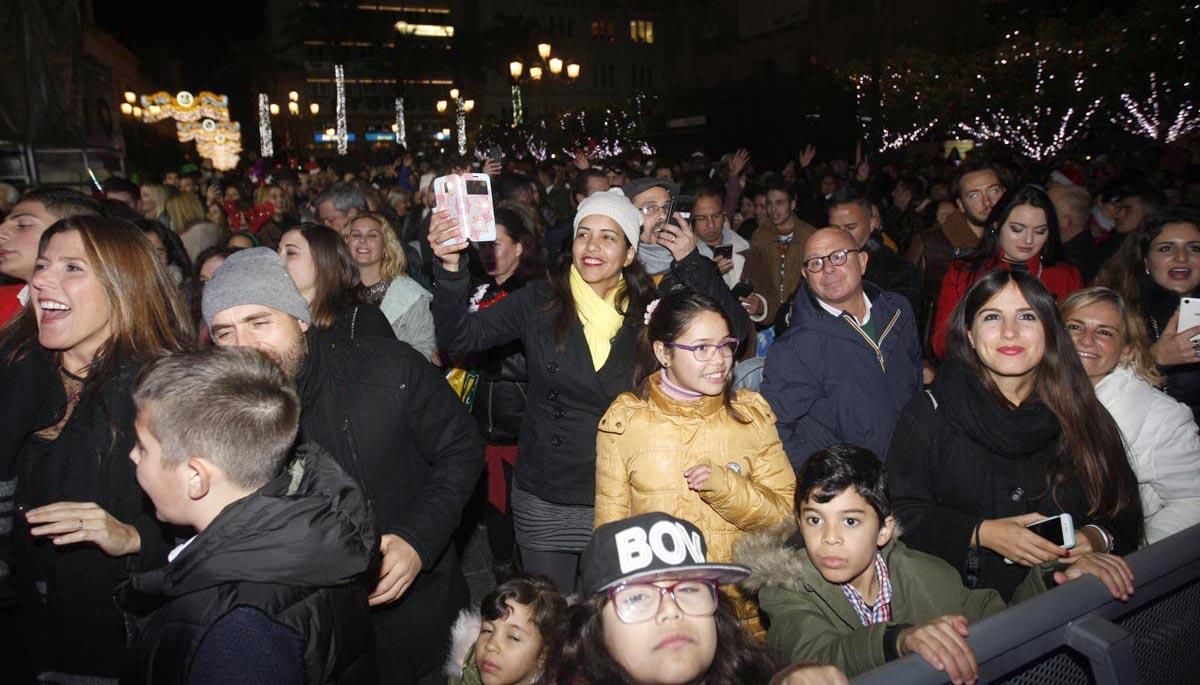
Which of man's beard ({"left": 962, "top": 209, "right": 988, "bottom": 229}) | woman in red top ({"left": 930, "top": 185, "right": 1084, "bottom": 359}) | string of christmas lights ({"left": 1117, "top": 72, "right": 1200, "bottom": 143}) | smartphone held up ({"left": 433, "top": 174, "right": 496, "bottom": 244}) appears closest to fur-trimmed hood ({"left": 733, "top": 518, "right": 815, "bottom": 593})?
smartphone held up ({"left": 433, "top": 174, "right": 496, "bottom": 244})

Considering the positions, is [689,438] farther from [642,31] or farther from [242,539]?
[642,31]

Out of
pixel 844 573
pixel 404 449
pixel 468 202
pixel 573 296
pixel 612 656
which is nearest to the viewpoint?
pixel 612 656

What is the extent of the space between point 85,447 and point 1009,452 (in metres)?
3.34

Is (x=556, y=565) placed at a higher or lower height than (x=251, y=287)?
lower

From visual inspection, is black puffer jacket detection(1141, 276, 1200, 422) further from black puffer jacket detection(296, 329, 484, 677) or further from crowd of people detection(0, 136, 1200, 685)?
black puffer jacket detection(296, 329, 484, 677)

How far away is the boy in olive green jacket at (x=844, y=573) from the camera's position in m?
2.39

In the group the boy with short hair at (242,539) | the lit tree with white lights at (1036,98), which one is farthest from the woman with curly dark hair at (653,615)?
the lit tree with white lights at (1036,98)

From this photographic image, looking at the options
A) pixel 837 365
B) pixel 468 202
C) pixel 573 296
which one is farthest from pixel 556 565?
pixel 468 202

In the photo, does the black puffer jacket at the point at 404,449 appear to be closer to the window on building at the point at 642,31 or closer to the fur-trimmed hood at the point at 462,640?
the fur-trimmed hood at the point at 462,640

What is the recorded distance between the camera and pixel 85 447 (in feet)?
8.43

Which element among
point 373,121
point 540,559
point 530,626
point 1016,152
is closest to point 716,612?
point 530,626

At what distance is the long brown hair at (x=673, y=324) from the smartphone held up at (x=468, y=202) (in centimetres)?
85

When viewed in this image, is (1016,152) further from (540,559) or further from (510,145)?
(540,559)

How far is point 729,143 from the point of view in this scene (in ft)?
100
